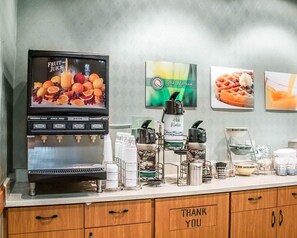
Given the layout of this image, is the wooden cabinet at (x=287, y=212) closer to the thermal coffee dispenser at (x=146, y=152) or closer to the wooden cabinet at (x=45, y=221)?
the thermal coffee dispenser at (x=146, y=152)

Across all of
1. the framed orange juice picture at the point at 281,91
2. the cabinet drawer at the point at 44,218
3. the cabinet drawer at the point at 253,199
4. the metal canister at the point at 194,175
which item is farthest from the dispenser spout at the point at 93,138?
the framed orange juice picture at the point at 281,91

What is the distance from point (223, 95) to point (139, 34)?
43.7 inches

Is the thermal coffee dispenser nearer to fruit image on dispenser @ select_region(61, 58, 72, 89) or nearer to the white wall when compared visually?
the white wall

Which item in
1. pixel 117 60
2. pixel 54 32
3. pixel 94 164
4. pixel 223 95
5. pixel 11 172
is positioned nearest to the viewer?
pixel 94 164

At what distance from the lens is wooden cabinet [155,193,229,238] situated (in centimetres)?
218

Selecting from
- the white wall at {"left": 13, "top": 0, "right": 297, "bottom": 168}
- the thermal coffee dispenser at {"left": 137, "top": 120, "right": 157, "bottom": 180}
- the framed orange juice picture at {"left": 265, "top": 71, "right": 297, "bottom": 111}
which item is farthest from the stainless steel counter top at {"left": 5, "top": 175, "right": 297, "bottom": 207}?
the framed orange juice picture at {"left": 265, "top": 71, "right": 297, "bottom": 111}

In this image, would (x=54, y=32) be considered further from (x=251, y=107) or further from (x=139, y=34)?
(x=251, y=107)

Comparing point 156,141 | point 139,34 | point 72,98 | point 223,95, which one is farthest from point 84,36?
point 223,95

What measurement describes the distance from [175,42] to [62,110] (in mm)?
1536

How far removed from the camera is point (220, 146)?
128 inches

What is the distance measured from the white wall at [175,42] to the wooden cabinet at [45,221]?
75 cm

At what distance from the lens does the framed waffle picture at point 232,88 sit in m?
3.21

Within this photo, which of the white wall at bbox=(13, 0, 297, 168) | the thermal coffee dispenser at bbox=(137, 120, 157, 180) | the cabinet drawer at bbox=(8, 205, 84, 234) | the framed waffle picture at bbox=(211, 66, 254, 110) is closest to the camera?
the cabinet drawer at bbox=(8, 205, 84, 234)

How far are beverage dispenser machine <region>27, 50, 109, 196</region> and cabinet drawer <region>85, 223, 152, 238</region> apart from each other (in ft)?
1.03
